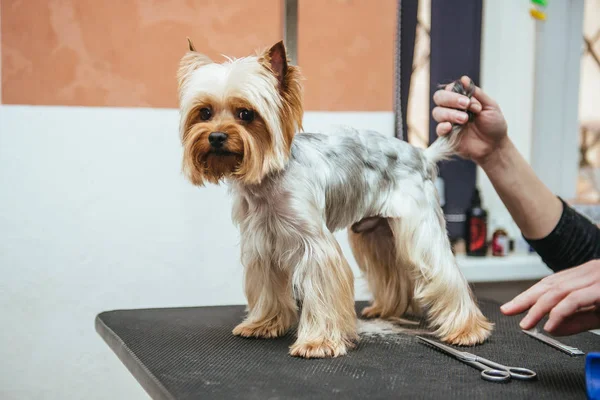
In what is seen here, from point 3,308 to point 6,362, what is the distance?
0.19m

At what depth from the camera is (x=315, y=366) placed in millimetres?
1248

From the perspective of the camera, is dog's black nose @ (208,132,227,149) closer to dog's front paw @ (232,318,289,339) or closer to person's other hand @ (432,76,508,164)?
dog's front paw @ (232,318,289,339)

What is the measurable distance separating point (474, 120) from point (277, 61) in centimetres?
67

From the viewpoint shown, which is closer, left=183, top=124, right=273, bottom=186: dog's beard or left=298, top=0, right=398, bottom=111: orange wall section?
left=183, top=124, right=273, bottom=186: dog's beard

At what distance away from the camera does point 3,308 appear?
6.79ft

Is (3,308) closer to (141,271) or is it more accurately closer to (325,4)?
(141,271)

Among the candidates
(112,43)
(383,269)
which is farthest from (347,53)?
(383,269)

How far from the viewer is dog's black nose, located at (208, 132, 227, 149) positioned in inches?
49.9

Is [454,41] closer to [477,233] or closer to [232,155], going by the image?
[477,233]

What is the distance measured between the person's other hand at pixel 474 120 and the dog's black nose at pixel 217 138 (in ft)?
1.98

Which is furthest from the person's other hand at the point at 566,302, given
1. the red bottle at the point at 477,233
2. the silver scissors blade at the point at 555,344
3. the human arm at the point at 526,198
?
the red bottle at the point at 477,233

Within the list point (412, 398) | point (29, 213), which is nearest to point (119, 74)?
point (29, 213)

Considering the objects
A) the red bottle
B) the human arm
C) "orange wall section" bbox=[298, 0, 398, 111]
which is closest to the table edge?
the human arm

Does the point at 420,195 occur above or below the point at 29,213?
above
